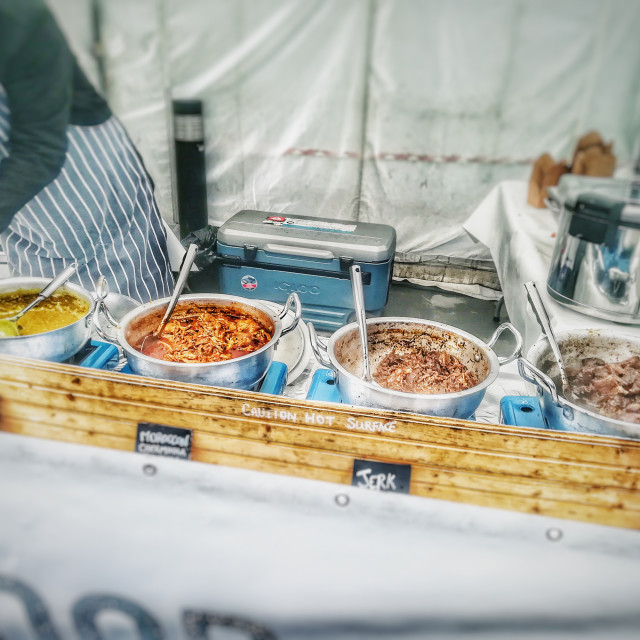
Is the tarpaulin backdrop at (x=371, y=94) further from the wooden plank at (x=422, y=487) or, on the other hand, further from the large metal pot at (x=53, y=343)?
the wooden plank at (x=422, y=487)

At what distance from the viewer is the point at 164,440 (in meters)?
0.92

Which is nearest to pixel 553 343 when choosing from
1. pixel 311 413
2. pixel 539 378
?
pixel 539 378

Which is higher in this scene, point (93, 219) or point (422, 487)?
point (93, 219)

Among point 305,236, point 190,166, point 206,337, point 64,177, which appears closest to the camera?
point 206,337

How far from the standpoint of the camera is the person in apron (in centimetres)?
103

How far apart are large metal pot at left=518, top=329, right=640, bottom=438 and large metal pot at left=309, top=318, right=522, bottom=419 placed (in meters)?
0.07

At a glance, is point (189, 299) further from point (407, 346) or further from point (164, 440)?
point (407, 346)

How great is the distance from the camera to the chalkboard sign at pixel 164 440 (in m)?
0.91

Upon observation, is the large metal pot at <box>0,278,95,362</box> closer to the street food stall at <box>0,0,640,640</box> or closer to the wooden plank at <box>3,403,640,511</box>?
the street food stall at <box>0,0,640,640</box>

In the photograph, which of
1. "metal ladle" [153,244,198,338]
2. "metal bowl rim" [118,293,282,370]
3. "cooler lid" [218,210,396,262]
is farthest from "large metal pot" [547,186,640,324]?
"metal ladle" [153,244,198,338]

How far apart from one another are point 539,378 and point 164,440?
2.37 feet

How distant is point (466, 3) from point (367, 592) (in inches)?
53.4

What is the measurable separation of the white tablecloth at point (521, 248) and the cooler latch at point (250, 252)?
109 cm

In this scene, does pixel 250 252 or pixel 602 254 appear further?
pixel 250 252
